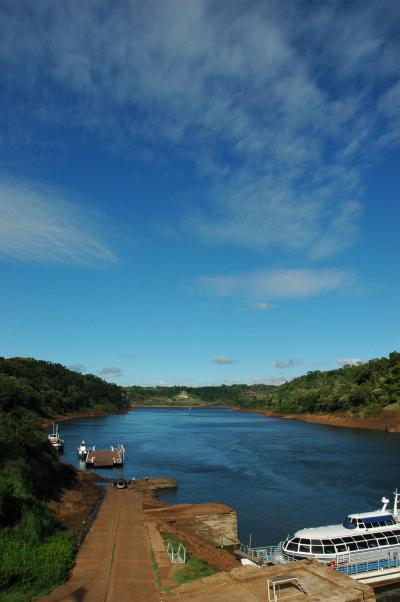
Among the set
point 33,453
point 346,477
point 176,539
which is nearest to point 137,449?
point 346,477

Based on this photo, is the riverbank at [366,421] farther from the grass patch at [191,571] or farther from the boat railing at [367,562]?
the grass patch at [191,571]

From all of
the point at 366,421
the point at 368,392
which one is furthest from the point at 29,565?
the point at 368,392

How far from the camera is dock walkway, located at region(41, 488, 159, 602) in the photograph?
70.7ft

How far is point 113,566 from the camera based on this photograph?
83.6 feet

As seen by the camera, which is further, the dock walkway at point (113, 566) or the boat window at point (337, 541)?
the boat window at point (337, 541)

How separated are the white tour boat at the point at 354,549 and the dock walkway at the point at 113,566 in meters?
10.0

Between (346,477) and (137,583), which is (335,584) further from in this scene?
(346,477)

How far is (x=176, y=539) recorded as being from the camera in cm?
3212

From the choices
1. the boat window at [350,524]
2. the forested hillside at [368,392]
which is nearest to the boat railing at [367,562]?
the boat window at [350,524]

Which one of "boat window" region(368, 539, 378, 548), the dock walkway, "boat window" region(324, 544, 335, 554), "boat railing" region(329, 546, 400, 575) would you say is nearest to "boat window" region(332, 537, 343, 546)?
"boat window" region(324, 544, 335, 554)

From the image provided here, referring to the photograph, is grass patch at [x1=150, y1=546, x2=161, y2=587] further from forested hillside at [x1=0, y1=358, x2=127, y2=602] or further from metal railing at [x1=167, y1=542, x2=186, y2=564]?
forested hillside at [x1=0, y1=358, x2=127, y2=602]

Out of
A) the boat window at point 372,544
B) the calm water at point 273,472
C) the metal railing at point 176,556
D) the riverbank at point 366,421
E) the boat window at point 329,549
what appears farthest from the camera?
the riverbank at point 366,421

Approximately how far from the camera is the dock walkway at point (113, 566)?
21562 mm

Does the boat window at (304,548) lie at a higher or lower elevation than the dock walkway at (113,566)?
lower
